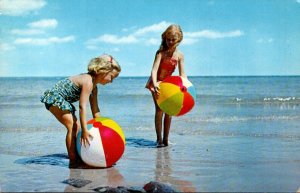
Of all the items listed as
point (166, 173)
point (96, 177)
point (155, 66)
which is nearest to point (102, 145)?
point (96, 177)

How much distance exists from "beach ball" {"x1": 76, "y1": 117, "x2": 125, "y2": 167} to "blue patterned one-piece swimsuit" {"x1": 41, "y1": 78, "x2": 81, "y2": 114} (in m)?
0.45

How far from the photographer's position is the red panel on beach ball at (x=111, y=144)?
5.38 m

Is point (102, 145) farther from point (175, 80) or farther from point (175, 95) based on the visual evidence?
point (175, 80)

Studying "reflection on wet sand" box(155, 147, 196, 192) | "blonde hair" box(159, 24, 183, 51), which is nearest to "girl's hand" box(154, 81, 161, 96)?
"blonde hair" box(159, 24, 183, 51)

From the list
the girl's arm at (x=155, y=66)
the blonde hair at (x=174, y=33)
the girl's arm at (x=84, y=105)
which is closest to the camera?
the girl's arm at (x=84, y=105)

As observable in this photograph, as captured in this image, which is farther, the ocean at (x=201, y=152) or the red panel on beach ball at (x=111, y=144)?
the red panel on beach ball at (x=111, y=144)

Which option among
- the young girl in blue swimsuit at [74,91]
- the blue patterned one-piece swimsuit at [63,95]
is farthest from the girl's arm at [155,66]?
the blue patterned one-piece swimsuit at [63,95]

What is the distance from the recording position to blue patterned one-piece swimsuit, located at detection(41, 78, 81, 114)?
5707 millimetres

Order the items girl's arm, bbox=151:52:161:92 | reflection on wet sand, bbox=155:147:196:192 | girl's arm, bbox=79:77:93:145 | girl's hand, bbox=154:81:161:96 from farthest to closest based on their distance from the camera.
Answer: girl's arm, bbox=151:52:161:92 < girl's hand, bbox=154:81:161:96 < girl's arm, bbox=79:77:93:145 < reflection on wet sand, bbox=155:147:196:192

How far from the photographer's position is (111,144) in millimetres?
5402

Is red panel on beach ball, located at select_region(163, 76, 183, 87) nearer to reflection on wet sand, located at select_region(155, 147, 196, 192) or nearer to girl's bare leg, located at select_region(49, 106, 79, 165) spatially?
reflection on wet sand, located at select_region(155, 147, 196, 192)

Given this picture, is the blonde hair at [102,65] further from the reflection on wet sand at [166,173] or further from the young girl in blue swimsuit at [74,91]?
the reflection on wet sand at [166,173]

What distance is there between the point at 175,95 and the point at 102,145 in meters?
1.69

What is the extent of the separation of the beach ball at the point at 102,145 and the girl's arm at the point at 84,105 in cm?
6
